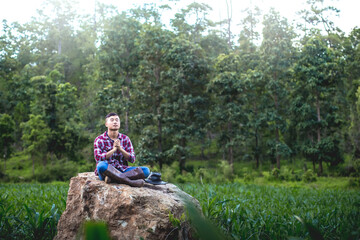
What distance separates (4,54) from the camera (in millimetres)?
29125

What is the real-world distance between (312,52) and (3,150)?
72.5 ft

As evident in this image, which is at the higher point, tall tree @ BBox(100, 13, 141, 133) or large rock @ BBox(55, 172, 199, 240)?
tall tree @ BBox(100, 13, 141, 133)

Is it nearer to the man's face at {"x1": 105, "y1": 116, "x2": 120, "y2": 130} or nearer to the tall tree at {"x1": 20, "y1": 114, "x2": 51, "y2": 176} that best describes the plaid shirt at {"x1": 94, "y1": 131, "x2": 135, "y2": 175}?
the man's face at {"x1": 105, "y1": 116, "x2": 120, "y2": 130}

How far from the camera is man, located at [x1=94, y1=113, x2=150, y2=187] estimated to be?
335 cm

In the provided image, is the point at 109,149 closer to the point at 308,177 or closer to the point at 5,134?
the point at 308,177

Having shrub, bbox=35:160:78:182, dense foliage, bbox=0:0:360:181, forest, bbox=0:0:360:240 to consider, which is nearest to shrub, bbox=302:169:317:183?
forest, bbox=0:0:360:240

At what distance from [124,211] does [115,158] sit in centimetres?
89

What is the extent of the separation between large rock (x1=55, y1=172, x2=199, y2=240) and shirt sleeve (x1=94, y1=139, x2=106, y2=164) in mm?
270

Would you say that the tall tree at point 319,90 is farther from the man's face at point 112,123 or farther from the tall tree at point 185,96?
the man's face at point 112,123

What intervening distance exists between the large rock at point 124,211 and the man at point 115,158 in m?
0.12

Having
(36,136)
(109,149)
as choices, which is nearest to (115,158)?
(109,149)

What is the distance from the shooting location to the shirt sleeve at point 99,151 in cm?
351

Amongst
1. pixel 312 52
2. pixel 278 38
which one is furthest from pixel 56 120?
pixel 312 52

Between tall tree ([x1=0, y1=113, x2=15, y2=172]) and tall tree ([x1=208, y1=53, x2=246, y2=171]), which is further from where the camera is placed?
tall tree ([x1=0, y1=113, x2=15, y2=172])
